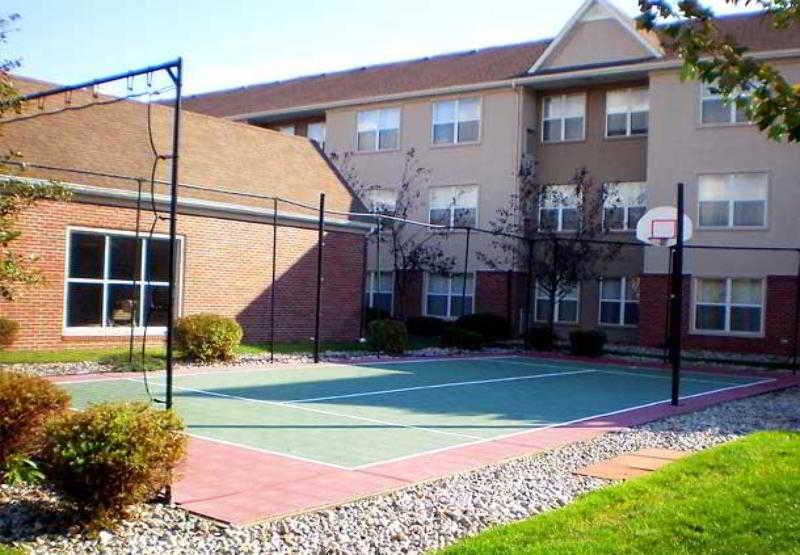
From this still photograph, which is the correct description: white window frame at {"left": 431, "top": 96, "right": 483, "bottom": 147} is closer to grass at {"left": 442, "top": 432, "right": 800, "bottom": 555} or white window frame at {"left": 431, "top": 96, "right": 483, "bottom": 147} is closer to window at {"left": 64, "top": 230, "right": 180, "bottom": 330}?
window at {"left": 64, "top": 230, "right": 180, "bottom": 330}

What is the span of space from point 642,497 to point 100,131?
17200 mm

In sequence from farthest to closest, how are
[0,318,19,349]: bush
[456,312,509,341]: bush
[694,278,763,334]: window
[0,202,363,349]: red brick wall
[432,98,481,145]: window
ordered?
[432,98,481,145]: window < [456,312,509,341]: bush < [694,278,763,334]: window < [0,202,363,349]: red brick wall < [0,318,19,349]: bush

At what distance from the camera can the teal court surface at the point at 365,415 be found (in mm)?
7848

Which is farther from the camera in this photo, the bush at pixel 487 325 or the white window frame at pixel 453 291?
the white window frame at pixel 453 291

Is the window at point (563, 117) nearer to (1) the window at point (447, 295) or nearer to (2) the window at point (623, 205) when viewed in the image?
(2) the window at point (623, 205)

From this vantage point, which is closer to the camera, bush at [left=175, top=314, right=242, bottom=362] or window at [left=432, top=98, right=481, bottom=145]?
bush at [left=175, top=314, right=242, bottom=362]

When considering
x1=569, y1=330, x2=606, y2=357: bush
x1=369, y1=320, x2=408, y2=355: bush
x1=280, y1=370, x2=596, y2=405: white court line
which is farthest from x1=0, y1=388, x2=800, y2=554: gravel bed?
x1=569, y1=330, x2=606, y2=357: bush

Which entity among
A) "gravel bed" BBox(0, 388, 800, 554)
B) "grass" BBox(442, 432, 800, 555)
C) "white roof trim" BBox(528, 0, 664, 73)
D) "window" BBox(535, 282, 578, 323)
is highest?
"white roof trim" BBox(528, 0, 664, 73)

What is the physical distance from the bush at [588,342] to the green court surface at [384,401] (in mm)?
3781

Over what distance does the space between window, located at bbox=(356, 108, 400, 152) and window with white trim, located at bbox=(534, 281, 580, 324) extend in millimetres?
7834

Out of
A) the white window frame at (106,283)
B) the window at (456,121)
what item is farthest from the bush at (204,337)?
the window at (456,121)

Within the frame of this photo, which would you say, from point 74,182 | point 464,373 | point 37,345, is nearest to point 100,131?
point 74,182

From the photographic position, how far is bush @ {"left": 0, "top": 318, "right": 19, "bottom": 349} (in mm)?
16886

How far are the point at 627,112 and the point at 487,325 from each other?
8.78 meters
